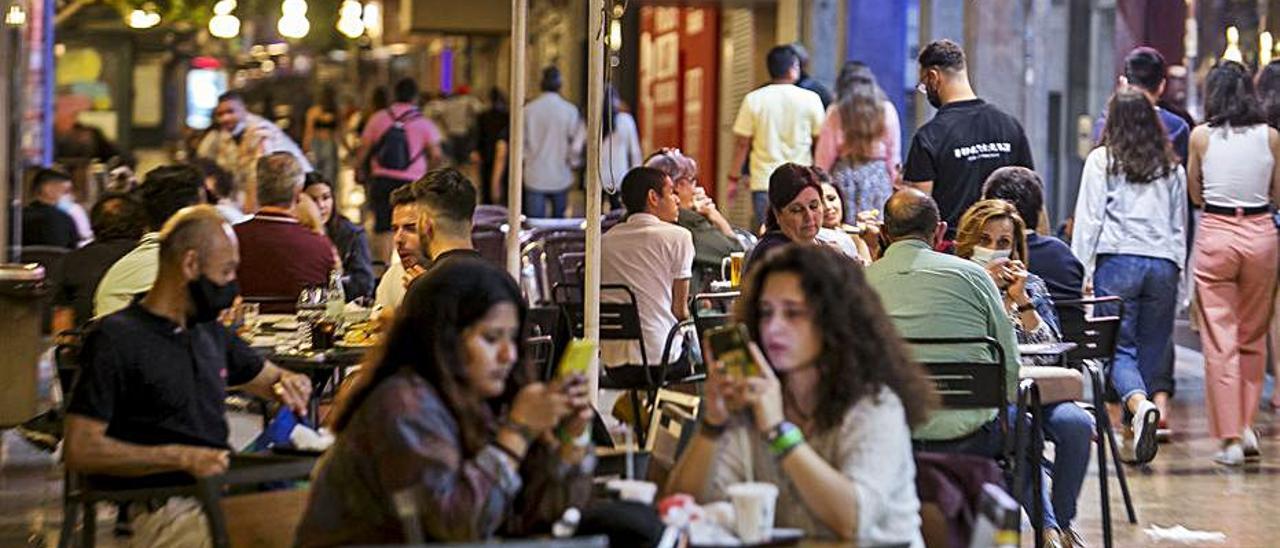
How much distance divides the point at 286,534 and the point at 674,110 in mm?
20547

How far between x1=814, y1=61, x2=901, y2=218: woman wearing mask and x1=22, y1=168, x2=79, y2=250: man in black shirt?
5.33 m

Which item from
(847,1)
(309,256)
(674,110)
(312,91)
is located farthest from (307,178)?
(312,91)

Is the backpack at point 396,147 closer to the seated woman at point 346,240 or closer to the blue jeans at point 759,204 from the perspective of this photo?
the blue jeans at point 759,204

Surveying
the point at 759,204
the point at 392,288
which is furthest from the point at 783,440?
the point at 759,204

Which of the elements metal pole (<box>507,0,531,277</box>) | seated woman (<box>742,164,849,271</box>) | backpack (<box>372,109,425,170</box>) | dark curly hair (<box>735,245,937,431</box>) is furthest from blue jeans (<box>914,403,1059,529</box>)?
backpack (<box>372,109,425,170</box>)

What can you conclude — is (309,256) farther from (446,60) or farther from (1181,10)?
(446,60)

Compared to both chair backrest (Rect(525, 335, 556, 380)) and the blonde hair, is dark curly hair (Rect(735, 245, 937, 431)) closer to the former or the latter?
chair backrest (Rect(525, 335, 556, 380))

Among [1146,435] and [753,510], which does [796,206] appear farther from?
[753,510]

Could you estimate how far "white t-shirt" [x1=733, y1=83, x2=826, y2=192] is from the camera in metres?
14.5

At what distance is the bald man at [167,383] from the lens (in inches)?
232

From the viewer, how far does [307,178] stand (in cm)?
1194

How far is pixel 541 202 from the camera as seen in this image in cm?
1892

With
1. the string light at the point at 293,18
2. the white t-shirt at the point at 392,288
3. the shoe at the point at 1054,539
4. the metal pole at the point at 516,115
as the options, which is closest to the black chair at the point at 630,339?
the white t-shirt at the point at 392,288

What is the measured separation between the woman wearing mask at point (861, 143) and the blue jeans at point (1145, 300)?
2.49 m
